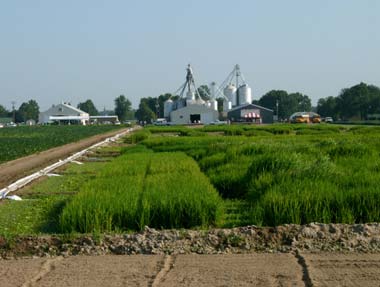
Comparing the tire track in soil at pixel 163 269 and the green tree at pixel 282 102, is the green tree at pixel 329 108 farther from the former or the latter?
the tire track in soil at pixel 163 269

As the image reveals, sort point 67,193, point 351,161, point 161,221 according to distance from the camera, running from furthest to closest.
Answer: point 351,161 < point 67,193 < point 161,221

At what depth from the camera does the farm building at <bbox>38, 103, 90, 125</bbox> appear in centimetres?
13425

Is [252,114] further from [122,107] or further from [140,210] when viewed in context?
[140,210]

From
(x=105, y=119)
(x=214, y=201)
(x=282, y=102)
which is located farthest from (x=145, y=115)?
(x=214, y=201)

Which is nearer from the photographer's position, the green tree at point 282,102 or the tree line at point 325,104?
the tree line at point 325,104

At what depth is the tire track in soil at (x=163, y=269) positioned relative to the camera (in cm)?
658

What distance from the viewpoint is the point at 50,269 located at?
24.0ft

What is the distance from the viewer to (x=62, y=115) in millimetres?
135625

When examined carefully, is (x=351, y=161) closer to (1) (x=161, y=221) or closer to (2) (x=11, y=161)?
(1) (x=161, y=221)

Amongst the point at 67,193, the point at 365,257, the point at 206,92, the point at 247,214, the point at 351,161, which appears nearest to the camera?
Result: the point at 365,257

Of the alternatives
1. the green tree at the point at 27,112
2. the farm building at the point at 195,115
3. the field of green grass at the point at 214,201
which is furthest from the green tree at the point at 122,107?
the field of green grass at the point at 214,201

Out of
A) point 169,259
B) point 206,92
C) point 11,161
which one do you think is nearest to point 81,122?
point 206,92

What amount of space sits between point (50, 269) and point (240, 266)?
7.39 ft

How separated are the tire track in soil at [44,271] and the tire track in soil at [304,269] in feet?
9.52
